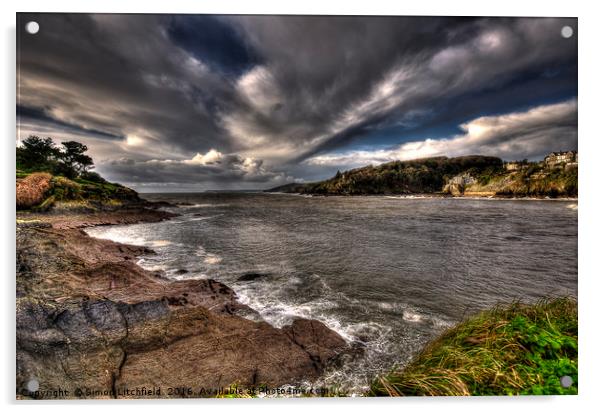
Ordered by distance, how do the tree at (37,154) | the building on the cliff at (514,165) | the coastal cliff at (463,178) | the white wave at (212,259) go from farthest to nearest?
the white wave at (212,259) → the building on the cliff at (514,165) → the coastal cliff at (463,178) → the tree at (37,154)

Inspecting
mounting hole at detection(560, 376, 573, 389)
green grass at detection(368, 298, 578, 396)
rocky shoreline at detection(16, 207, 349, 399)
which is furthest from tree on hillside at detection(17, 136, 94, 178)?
mounting hole at detection(560, 376, 573, 389)

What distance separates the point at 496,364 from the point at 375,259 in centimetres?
392

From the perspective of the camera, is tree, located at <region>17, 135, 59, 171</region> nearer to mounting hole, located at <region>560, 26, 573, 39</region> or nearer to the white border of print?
the white border of print

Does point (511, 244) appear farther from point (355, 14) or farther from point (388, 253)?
point (355, 14)

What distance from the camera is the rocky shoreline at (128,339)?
257 cm

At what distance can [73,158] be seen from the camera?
3.50 m

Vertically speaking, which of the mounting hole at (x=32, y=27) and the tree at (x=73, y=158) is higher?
the mounting hole at (x=32, y=27)

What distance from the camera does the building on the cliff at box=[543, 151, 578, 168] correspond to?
130 inches

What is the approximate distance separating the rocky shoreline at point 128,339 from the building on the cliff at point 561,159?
165 inches

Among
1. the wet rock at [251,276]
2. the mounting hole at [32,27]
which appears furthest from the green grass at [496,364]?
the mounting hole at [32,27]

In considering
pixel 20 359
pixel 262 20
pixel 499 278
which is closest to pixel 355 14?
pixel 262 20

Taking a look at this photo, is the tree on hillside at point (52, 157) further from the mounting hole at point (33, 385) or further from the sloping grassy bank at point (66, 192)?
the mounting hole at point (33, 385)

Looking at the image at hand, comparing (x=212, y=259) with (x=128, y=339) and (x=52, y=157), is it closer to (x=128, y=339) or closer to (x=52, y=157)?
(x=128, y=339)

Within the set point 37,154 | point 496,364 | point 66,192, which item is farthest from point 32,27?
point 496,364
